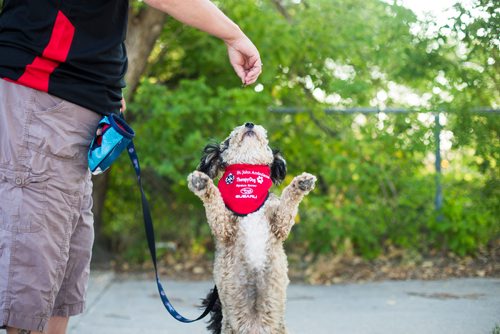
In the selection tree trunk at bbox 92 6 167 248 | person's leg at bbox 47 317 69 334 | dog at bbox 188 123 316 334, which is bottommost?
person's leg at bbox 47 317 69 334

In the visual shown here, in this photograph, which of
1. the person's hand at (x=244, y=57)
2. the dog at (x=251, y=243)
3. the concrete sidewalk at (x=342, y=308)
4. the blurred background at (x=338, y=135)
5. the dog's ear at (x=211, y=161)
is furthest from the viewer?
the blurred background at (x=338, y=135)

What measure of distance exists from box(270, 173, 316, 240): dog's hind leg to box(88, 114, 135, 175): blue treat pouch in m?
0.84

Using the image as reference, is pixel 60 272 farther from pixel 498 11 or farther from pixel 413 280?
pixel 413 280

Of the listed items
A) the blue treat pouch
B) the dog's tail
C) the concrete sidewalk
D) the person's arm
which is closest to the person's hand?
the person's arm

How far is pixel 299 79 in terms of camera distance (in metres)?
8.35

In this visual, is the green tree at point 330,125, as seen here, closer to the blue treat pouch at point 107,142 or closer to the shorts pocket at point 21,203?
the blue treat pouch at point 107,142

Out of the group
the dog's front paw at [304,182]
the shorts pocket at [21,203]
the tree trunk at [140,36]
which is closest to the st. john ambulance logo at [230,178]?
the dog's front paw at [304,182]

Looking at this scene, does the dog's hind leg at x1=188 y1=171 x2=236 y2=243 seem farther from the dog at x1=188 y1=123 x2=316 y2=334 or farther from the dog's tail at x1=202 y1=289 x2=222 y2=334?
the dog's tail at x1=202 y1=289 x2=222 y2=334

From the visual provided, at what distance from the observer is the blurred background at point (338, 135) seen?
7508 millimetres

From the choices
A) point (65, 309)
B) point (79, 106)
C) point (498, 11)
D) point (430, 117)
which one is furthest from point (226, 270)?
point (430, 117)

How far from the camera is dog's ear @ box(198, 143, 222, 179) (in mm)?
3650

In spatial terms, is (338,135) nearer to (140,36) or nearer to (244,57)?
(140,36)

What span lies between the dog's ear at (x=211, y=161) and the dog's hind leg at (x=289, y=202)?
41cm

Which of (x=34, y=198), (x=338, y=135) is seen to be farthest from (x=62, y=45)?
(x=338, y=135)
